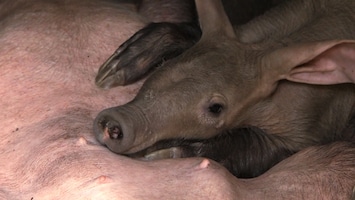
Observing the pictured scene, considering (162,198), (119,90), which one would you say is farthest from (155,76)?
(162,198)

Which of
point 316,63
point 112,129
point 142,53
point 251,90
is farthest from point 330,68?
A: point 112,129

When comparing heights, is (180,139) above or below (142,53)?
below

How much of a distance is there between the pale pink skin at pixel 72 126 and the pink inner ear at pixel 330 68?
38cm

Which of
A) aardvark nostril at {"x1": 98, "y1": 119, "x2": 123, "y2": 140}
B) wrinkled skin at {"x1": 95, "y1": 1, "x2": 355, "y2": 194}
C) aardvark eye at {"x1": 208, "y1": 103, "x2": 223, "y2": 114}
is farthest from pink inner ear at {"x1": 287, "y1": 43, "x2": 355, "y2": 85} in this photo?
aardvark nostril at {"x1": 98, "y1": 119, "x2": 123, "y2": 140}

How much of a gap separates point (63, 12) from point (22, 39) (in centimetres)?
26

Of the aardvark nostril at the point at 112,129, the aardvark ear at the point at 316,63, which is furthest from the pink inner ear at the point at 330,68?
the aardvark nostril at the point at 112,129

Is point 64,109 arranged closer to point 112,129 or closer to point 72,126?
point 72,126

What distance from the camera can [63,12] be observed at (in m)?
3.51

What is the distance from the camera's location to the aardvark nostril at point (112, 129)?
8.87ft

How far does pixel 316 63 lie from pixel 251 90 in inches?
11.3

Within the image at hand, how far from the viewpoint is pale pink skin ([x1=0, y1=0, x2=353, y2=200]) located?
255cm

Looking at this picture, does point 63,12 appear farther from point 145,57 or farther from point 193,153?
point 193,153

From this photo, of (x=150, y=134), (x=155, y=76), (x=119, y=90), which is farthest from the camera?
(x=119, y=90)

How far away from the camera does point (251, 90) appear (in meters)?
3.17
